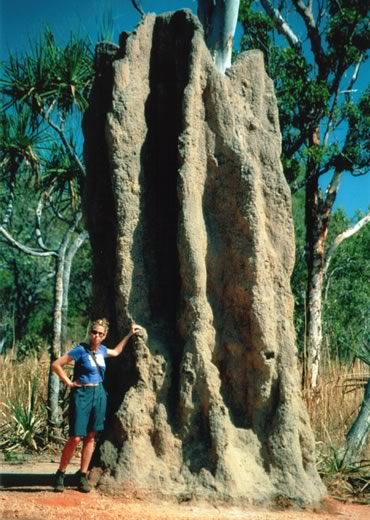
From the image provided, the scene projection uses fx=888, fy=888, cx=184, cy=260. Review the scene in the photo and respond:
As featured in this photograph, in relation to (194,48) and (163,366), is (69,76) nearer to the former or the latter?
(194,48)

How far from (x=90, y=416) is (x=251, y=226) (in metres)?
1.88

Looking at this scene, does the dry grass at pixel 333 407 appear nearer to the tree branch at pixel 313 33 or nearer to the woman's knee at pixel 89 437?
the woman's knee at pixel 89 437

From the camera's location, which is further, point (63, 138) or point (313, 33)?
point (313, 33)

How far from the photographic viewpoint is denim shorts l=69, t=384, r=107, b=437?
21.4 feet

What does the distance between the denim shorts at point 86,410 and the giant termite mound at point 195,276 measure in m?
0.13

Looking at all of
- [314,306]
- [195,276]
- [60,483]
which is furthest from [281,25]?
[60,483]

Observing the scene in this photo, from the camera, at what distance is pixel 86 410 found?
657 cm

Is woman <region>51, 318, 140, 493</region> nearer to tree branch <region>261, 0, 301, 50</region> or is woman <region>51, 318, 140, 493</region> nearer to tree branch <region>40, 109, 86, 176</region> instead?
tree branch <region>40, 109, 86, 176</region>

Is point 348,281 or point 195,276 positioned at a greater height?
point 348,281

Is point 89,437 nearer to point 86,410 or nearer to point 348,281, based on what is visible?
point 86,410

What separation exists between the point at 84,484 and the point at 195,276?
1.73 meters

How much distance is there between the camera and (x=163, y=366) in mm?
6723

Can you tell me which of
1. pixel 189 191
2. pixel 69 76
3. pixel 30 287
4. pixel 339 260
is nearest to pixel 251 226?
pixel 189 191

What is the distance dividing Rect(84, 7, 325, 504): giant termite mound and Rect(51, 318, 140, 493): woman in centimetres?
13
